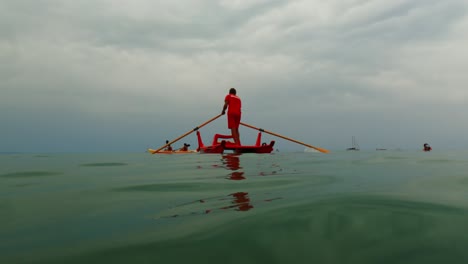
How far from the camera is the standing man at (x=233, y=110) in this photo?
14.5 metres

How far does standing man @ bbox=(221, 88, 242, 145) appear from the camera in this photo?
47.6 ft

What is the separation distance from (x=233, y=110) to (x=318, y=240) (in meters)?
12.9

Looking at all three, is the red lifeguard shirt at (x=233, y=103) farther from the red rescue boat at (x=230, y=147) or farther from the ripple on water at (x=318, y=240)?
the ripple on water at (x=318, y=240)

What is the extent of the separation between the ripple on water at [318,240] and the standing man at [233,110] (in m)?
12.4

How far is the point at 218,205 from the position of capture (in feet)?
8.54

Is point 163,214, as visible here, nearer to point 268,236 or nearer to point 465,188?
point 268,236

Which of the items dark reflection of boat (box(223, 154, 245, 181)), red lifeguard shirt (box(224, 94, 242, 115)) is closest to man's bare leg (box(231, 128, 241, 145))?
red lifeguard shirt (box(224, 94, 242, 115))

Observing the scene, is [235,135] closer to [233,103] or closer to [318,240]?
[233,103]

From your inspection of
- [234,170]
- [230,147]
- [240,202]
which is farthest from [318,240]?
[230,147]

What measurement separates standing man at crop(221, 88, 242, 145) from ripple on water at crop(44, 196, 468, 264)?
488 inches

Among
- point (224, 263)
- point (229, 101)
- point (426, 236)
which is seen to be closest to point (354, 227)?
point (426, 236)

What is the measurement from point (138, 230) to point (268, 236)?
2.90 ft

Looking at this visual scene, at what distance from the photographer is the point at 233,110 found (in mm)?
14492

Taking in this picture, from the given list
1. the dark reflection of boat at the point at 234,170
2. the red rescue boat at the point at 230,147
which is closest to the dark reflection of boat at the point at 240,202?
the dark reflection of boat at the point at 234,170
